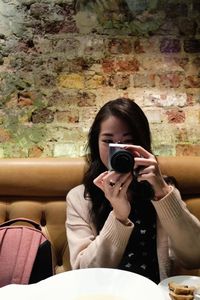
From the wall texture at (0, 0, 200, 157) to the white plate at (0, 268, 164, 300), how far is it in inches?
38.1

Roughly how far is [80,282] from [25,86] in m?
1.16

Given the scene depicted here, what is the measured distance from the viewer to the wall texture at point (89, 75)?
170cm

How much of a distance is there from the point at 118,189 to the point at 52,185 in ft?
1.86

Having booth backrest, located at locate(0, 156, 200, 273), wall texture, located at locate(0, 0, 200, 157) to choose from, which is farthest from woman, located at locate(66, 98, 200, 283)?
wall texture, located at locate(0, 0, 200, 157)

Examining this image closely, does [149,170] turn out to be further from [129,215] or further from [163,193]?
[129,215]

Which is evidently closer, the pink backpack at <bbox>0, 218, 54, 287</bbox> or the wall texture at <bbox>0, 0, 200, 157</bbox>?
the pink backpack at <bbox>0, 218, 54, 287</bbox>

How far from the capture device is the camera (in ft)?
2.85

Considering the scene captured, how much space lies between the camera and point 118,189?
0.97m

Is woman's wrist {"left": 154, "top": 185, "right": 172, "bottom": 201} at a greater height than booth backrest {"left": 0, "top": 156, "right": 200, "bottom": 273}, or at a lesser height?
greater

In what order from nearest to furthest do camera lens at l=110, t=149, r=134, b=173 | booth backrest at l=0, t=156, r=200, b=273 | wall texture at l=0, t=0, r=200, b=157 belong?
camera lens at l=110, t=149, r=134, b=173
booth backrest at l=0, t=156, r=200, b=273
wall texture at l=0, t=0, r=200, b=157

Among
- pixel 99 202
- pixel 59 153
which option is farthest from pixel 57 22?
pixel 99 202

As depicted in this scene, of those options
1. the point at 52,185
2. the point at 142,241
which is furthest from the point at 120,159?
the point at 52,185

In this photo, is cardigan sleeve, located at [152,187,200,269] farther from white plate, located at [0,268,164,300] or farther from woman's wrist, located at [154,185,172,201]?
white plate, located at [0,268,164,300]

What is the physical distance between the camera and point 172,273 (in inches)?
45.6
